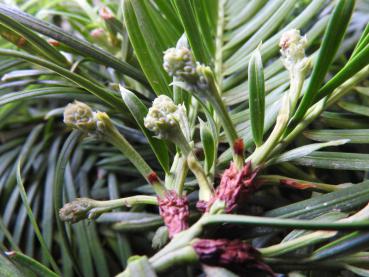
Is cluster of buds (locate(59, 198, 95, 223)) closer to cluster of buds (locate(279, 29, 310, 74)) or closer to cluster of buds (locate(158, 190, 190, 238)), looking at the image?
cluster of buds (locate(158, 190, 190, 238))

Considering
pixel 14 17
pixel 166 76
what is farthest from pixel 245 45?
pixel 14 17

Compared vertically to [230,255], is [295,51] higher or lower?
higher

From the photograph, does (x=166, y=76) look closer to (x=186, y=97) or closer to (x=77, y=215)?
(x=186, y=97)

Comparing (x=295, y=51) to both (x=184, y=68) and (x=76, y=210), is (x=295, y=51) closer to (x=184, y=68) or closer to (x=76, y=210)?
(x=184, y=68)

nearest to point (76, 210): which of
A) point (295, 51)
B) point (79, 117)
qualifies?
point (79, 117)

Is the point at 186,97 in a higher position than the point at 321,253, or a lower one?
higher

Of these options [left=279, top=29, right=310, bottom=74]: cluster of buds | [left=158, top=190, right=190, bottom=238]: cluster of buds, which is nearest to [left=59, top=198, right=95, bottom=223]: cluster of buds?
[left=158, top=190, right=190, bottom=238]: cluster of buds
